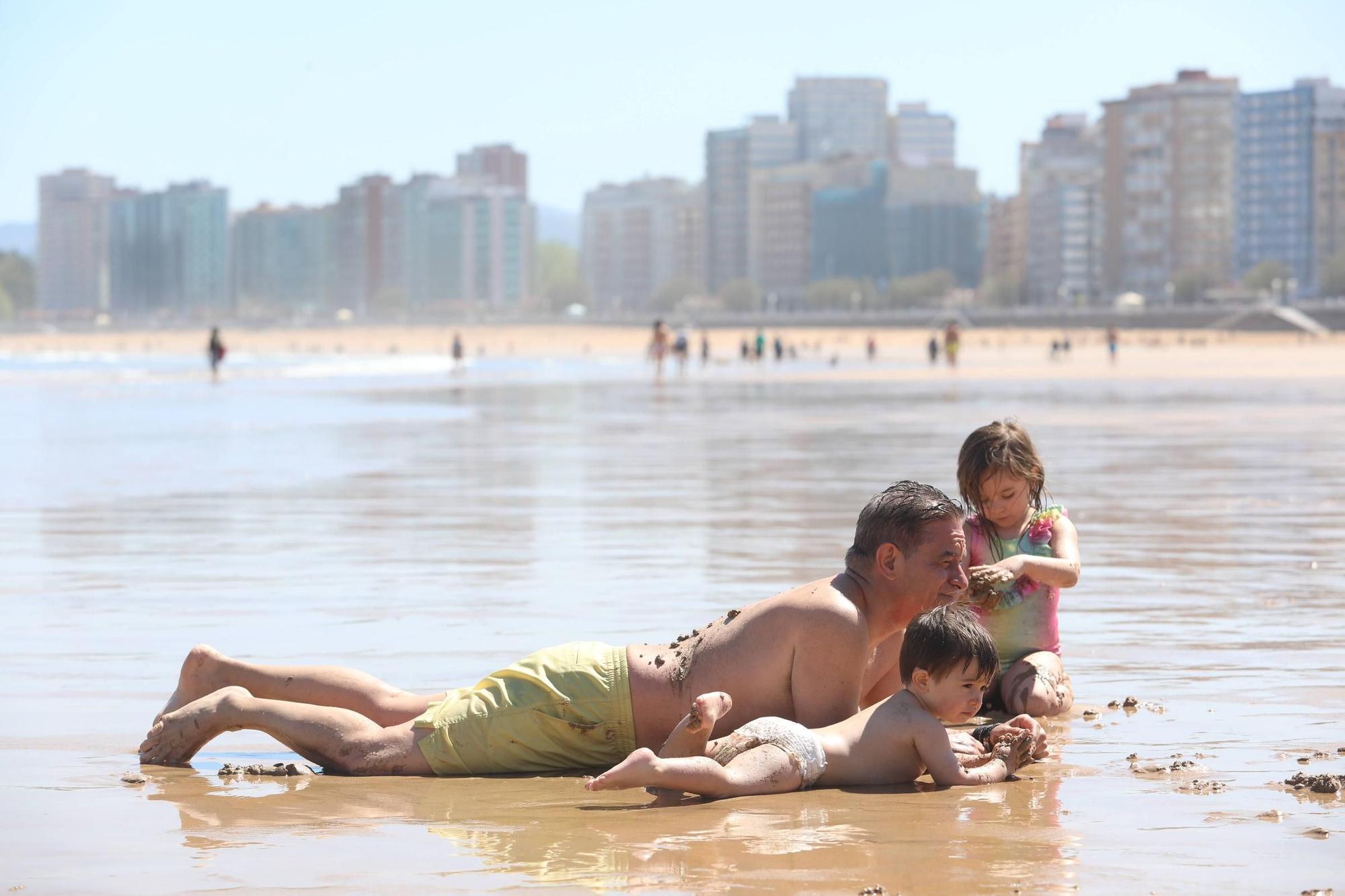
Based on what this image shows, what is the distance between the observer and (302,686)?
5.63m

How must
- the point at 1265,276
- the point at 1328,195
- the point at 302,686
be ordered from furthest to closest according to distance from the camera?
the point at 1328,195
the point at 1265,276
the point at 302,686

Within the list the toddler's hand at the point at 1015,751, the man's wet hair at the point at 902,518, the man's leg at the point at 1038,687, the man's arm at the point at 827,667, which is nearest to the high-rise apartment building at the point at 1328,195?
the man's leg at the point at 1038,687

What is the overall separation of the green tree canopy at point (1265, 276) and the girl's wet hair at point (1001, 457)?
162453 millimetres

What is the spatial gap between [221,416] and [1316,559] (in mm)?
22535

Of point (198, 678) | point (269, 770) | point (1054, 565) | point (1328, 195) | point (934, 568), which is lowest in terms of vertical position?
point (269, 770)

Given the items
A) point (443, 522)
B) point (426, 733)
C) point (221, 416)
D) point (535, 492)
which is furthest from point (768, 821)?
point (221, 416)

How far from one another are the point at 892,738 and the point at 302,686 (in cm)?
177

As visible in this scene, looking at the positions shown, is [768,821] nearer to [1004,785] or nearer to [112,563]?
[1004,785]

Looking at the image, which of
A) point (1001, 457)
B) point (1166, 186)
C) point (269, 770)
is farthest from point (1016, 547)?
point (1166, 186)

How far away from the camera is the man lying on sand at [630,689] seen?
5.20m

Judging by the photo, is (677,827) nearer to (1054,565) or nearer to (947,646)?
(947,646)

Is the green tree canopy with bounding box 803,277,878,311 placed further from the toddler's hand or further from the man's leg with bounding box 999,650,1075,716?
the toddler's hand

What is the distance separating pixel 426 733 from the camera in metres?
5.41

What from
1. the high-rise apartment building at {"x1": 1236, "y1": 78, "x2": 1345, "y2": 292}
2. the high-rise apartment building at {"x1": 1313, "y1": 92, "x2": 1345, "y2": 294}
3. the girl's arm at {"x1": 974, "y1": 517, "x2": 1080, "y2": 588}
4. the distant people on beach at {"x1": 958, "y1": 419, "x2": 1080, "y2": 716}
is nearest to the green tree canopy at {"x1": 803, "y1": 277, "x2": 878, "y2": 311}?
the high-rise apartment building at {"x1": 1236, "y1": 78, "x2": 1345, "y2": 292}
